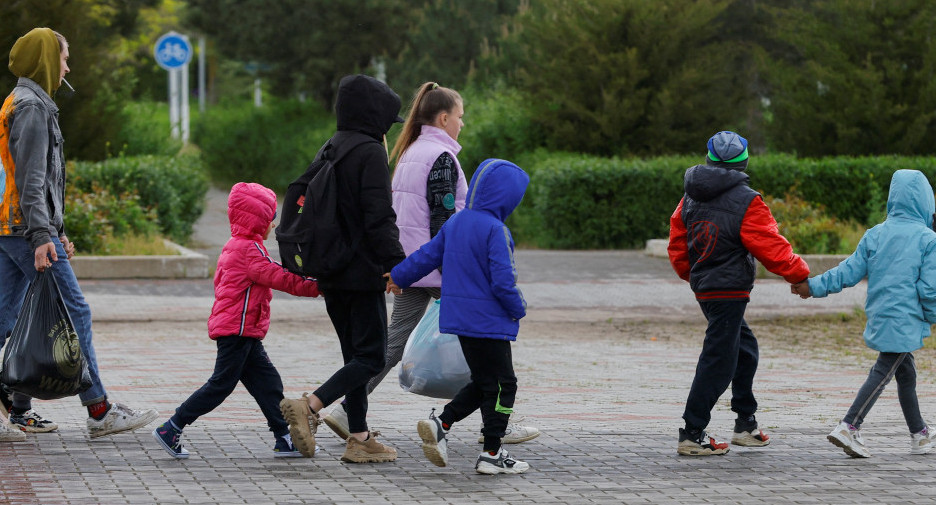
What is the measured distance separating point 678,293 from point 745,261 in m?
8.05

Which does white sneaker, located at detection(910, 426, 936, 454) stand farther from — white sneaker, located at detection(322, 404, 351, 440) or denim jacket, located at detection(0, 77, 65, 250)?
denim jacket, located at detection(0, 77, 65, 250)

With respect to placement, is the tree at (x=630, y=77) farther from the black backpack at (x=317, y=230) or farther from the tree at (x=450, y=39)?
the black backpack at (x=317, y=230)

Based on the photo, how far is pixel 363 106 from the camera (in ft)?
19.8

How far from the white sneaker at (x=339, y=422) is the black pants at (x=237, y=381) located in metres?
0.21

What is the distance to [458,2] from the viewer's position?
29094mm

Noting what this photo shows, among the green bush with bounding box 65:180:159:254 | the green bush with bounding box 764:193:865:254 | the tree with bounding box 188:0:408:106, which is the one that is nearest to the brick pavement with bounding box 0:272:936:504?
the green bush with bounding box 65:180:159:254

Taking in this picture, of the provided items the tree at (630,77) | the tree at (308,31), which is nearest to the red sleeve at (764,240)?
the tree at (630,77)

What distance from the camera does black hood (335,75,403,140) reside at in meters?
6.04

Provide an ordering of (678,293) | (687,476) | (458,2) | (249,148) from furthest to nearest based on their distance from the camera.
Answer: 1. (249,148)
2. (458,2)
3. (678,293)
4. (687,476)

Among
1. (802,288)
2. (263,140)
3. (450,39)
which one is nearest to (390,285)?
(802,288)

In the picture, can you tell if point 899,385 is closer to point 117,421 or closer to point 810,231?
point 117,421

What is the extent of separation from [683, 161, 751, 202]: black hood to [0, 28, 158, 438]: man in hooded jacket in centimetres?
284

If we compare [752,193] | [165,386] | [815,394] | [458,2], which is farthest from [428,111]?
[458,2]

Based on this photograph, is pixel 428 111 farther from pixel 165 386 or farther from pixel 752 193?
pixel 165 386
